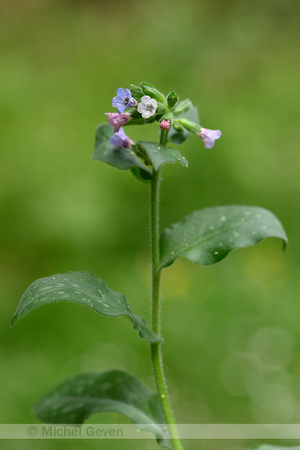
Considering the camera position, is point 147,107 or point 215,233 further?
point 215,233

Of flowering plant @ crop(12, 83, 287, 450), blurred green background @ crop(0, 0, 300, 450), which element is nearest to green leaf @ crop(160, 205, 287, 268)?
flowering plant @ crop(12, 83, 287, 450)

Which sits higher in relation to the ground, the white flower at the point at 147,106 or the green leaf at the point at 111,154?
the white flower at the point at 147,106

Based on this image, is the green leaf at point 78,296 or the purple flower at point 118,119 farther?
the purple flower at point 118,119

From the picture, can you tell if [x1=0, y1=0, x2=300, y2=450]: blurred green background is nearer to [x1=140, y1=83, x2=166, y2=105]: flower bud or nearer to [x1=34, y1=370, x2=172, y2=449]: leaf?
[x1=34, y1=370, x2=172, y2=449]: leaf

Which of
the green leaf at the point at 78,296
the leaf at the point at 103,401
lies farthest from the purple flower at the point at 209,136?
the leaf at the point at 103,401

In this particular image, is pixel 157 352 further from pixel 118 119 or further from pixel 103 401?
pixel 118 119

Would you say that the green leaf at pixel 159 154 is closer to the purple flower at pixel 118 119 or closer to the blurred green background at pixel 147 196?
the purple flower at pixel 118 119

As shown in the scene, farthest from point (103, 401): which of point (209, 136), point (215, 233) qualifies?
point (209, 136)
